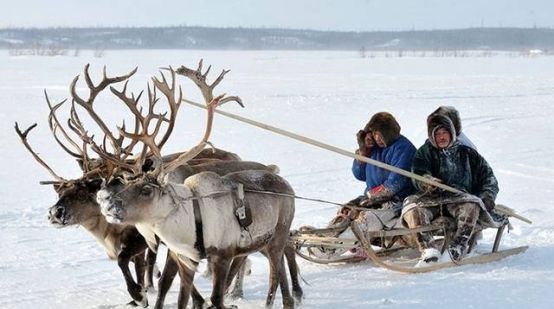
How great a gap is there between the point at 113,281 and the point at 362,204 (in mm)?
2352

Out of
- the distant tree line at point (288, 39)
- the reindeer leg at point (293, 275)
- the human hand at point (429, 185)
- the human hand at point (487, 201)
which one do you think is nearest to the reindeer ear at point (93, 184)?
the reindeer leg at point (293, 275)

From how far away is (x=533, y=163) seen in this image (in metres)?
15.4

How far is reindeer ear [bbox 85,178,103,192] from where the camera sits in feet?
23.5

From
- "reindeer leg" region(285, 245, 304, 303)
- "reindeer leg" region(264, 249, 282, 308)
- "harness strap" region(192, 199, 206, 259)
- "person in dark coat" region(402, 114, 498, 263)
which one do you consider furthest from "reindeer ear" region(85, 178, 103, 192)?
"person in dark coat" region(402, 114, 498, 263)

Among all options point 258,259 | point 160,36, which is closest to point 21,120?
point 258,259

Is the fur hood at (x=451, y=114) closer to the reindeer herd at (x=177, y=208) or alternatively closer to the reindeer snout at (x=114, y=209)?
the reindeer herd at (x=177, y=208)

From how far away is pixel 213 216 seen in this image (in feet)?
20.4

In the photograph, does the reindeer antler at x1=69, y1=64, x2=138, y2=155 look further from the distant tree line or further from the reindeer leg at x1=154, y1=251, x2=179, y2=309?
the distant tree line

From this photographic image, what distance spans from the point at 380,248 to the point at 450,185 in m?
1.00

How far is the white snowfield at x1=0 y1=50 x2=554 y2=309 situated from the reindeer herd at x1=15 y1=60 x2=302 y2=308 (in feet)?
1.82

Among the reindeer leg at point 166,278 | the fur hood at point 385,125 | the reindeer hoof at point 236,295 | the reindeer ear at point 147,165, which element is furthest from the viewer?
the fur hood at point 385,125

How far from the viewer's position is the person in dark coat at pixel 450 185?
8039mm

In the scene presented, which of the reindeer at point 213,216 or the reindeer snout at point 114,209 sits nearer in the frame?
the reindeer snout at point 114,209

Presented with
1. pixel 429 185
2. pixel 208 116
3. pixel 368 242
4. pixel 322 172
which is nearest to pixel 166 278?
pixel 208 116
